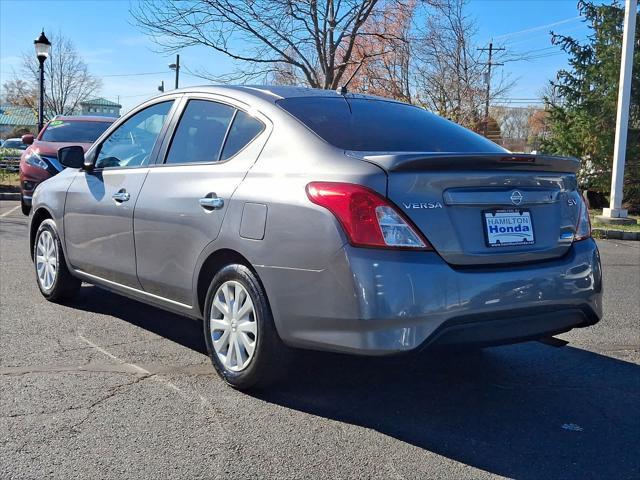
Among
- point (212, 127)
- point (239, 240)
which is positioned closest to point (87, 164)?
point (212, 127)

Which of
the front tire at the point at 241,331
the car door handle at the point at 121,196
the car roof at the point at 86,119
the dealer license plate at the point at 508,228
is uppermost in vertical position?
the car roof at the point at 86,119

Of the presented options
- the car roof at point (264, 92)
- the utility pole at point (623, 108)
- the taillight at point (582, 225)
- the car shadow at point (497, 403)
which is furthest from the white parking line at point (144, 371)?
the utility pole at point (623, 108)

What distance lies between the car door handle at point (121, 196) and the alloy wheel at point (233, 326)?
1207mm

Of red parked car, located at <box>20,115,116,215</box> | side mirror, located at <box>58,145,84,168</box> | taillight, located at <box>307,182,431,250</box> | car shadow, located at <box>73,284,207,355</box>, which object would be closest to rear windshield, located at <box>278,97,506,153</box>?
taillight, located at <box>307,182,431,250</box>

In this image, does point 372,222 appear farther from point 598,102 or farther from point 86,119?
point 598,102

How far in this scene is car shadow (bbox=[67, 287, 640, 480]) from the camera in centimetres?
310

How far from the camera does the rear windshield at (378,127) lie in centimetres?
376

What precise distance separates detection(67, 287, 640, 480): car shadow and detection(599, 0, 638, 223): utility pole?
34.4 ft

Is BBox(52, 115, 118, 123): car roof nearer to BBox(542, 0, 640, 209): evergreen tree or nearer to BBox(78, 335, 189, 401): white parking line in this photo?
BBox(78, 335, 189, 401): white parking line

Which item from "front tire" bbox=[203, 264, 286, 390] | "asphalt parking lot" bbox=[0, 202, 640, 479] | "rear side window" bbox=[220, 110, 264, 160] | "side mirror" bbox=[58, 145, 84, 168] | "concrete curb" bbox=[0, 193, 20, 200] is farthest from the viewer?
"concrete curb" bbox=[0, 193, 20, 200]

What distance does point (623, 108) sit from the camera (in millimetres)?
14438

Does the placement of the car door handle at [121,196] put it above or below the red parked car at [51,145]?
below

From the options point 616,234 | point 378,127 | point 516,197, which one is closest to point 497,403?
point 516,197

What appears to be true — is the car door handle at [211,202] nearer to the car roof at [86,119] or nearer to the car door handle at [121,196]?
the car door handle at [121,196]
